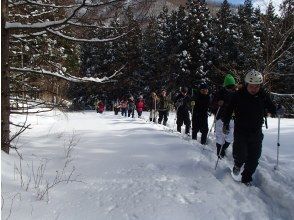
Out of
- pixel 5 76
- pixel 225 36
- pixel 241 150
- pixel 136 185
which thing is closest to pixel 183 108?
pixel 241 150

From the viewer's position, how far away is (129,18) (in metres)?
7.47

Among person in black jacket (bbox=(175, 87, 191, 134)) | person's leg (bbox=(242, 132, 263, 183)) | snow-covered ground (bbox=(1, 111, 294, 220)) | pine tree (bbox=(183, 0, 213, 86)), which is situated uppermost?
pine tree (bbox=(183, 0, 213, 86))

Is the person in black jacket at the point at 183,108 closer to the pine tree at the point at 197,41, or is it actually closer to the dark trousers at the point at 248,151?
the dark trousers at the point at 248,151

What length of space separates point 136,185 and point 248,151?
2049mm

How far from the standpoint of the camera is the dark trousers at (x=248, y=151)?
22.4ft

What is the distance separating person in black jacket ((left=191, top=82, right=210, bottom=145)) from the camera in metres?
11.1

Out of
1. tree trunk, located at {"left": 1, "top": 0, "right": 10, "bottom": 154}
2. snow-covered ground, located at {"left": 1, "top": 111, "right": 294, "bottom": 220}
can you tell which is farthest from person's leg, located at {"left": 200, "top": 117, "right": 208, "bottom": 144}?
tree trunk, located at {"left": 1, "top": 0, "right": 10, "bottom": 154}

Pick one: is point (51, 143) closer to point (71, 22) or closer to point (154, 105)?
point (71, 22)

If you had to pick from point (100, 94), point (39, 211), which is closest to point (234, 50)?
point (100, 94)

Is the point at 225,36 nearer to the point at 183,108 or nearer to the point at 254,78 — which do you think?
the point at 183,108

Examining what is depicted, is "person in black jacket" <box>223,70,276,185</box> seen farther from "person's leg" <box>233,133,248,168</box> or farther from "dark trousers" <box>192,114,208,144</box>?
"dark trousers" <box>192,114,208,144</box>

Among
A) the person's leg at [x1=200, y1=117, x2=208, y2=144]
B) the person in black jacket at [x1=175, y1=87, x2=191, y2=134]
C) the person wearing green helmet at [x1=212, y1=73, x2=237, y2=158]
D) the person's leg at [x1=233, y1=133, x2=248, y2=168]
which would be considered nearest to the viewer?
the person's leg at [x1=233, y1=133, x2=248, y2=168]

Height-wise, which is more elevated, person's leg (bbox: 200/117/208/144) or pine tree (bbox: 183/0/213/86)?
pine tree (bbox: 183/0/213/86)

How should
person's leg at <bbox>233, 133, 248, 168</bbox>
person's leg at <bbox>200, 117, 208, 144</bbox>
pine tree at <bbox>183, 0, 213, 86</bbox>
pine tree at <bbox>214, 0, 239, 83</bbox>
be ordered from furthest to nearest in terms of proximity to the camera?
pine tree at <bbox>183, 0, 213, 86</bbox> < pine tree at <bbox>214, 0, 239, 83</bbox> < person's leg at <bbox>200, 117, 208, 144</bbox> < person's leg at <bbox>233, 133, 248, 168</bbox>
